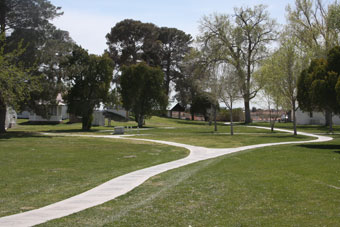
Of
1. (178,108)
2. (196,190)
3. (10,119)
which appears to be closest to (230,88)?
(10,119)

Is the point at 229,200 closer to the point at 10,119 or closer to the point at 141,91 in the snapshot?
the point at 10,119

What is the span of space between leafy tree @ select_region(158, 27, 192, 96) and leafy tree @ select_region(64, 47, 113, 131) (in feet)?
97.8

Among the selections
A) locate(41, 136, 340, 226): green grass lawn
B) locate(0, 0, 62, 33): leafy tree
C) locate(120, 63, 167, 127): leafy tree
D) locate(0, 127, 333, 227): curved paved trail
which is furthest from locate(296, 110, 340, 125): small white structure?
locate(0, 127, 333, 227): curved paved trail

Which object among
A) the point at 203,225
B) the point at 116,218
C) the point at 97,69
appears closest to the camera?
the point at 203,225

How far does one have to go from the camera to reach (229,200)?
8641 mm

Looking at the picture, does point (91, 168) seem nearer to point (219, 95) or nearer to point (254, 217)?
point (254, 217)

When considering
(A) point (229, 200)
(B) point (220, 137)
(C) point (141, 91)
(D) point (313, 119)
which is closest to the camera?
(A) point (229, 200)

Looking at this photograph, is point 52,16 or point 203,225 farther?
point 52,16

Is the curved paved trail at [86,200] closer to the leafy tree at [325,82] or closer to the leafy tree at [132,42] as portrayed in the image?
the leafy tree at [325,82]

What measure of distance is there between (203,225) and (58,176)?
24.3 feet

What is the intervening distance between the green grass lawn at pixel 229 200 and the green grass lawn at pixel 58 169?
5.87 ft

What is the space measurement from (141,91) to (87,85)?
8220 mm

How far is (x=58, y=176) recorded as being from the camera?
12.8 metres

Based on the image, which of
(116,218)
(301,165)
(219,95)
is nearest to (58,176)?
(116,218)
